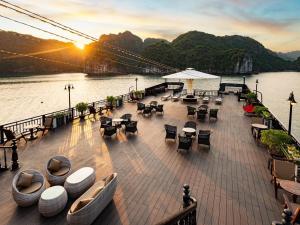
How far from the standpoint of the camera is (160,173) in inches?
297

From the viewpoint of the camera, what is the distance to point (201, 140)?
1008 centimetres

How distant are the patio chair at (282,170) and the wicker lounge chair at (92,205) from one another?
4345 mm

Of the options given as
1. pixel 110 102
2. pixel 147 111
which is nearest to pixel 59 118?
pixel 110 102

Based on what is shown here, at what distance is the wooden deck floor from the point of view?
5383mm

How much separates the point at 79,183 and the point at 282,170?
5.50m

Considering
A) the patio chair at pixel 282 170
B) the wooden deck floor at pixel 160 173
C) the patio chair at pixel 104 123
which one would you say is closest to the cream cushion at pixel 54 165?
the wooden deck floor at pixel 160 173

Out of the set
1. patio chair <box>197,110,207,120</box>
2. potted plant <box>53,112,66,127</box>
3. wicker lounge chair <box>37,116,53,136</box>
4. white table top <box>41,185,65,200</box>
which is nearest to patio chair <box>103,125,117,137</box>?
wicker lounge chair <box>37,116,53,136</box>

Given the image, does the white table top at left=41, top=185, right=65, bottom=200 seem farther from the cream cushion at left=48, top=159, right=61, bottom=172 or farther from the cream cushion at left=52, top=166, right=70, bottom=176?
the cream cushion at left=48, top=159, right=61, bottom=172

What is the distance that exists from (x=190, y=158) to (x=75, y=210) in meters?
5.00

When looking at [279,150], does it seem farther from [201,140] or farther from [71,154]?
[71,154]

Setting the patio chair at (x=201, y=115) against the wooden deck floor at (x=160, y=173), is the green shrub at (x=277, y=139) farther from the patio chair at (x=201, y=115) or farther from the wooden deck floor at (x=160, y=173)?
the patio chair at (x=201, y=115)

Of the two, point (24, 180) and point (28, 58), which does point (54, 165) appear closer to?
point (24, 180)

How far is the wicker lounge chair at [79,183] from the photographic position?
5863 mm

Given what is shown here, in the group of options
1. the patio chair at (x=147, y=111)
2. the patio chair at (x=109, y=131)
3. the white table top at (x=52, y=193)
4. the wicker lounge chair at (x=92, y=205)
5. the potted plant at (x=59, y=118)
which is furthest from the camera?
the patio chair at (x=147, y=111)
